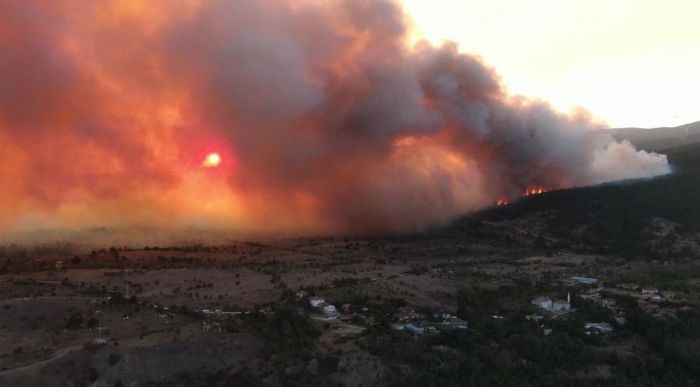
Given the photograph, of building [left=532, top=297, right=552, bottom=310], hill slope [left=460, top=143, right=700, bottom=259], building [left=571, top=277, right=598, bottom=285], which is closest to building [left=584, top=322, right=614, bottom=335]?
building [left=532, top=297, right=552, bottom=310]

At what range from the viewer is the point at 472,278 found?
125 ft

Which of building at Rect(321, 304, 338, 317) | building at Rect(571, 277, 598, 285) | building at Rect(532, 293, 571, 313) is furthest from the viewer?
building at Rect(571, 277, 598, 285)

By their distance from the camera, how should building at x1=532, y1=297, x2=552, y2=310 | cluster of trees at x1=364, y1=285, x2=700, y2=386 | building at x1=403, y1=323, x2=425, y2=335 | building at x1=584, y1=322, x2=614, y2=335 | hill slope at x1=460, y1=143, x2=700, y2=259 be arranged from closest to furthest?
cluster of trees at x1=364, y1=285, x2=700, y2=386 → building at x1=403, y1=323, x2=425, y2=335 → building at x1=584, y1=322, x2=614, y2=335 → building at x1=532, y1=297, x2=552, y2=310 → hill slope at x1=460, y1=143, x2=700, y2=259

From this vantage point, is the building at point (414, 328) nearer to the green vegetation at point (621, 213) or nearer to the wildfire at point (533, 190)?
the green vegetation at point (621, 213)

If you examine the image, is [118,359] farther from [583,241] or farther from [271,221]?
[583,241]

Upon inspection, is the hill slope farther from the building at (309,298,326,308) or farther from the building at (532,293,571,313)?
the building at (309,298,326,308)

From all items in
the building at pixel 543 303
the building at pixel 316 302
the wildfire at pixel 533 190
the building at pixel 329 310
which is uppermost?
the wildfire at pixel 533 190

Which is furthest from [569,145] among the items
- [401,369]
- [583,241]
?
[401,369]

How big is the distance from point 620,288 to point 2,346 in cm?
3169

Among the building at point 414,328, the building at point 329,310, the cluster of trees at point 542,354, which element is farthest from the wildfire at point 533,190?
the building at point 414,328

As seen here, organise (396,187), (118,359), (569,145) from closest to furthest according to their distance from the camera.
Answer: (118,359), (396,187), (569,145)

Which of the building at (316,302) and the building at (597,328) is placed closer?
the building at (597,328)

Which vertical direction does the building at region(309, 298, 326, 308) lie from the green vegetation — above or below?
below

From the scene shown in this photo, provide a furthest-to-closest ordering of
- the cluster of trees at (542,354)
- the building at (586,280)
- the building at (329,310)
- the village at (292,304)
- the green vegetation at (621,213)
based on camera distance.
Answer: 1. the green vegetation at (621,213)
2. the building at (586,280)
3. the building at (329,310)
4. the village at (292,304)
5. the cluster of trees at (542,354)
